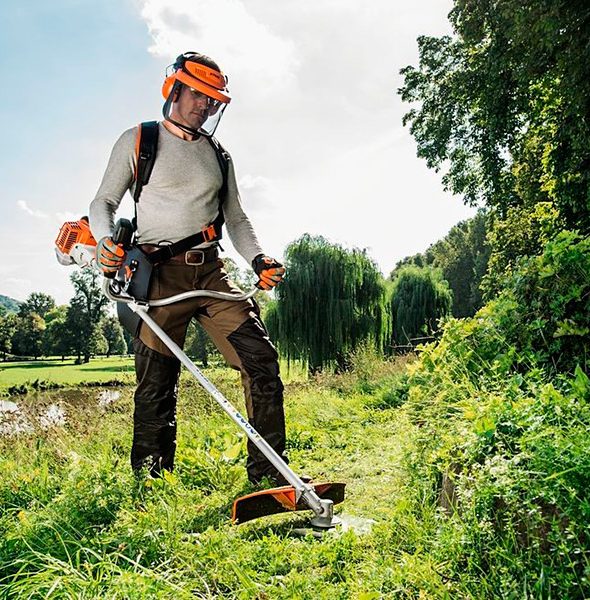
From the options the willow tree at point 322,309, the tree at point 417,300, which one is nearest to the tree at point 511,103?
the willow tree at point 322,309

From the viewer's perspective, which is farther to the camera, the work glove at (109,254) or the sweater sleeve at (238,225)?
the sweater sleeve at (238,225)

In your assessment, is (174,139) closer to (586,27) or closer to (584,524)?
(584,524)

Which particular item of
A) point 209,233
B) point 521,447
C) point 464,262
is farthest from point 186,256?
point 464,262

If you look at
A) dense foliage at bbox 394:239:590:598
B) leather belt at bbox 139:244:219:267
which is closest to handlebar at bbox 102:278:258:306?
leather belt at bbox 139:244:219:267

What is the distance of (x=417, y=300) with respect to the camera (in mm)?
26469

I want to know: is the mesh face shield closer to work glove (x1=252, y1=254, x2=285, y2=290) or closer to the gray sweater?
the gray sweater

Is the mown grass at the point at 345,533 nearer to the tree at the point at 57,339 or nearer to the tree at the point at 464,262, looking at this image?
the tree at the point at 57,339

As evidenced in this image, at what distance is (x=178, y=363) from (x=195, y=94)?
163cm

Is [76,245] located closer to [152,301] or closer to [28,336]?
[152,301]

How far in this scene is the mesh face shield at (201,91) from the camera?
143 inches

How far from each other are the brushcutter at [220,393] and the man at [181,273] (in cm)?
15

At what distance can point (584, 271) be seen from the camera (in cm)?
363

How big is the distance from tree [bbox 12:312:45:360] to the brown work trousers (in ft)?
49.6

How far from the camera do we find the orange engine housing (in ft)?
12.6
